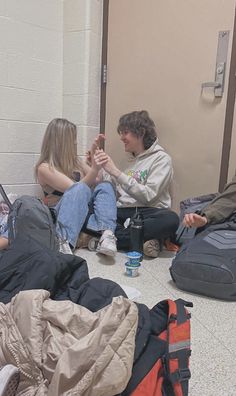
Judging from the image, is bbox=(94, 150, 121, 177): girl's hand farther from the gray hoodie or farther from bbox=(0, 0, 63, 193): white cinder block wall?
bbox=(0, 0, 63, 193): white cinder block wall

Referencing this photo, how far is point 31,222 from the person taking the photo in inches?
71.1

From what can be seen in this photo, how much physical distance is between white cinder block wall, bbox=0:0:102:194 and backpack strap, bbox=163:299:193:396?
1.87m

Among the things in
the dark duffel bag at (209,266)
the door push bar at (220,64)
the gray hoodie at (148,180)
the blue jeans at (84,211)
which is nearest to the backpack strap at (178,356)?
the dark duffel bag at (209,266)

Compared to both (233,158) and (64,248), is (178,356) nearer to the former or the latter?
(64,248)

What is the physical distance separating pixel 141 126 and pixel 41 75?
85 centimetres

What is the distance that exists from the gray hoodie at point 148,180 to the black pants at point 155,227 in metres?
0.10

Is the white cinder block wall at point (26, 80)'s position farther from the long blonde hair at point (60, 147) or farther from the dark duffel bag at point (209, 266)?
the dark duffel bag at point (209, 266)

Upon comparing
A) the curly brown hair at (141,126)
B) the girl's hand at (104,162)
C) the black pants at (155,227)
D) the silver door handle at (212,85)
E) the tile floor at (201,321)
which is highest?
the silver door handle at (212,85)

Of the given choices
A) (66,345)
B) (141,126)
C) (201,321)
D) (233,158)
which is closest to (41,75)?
(141,126)

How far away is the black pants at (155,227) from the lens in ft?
6.84

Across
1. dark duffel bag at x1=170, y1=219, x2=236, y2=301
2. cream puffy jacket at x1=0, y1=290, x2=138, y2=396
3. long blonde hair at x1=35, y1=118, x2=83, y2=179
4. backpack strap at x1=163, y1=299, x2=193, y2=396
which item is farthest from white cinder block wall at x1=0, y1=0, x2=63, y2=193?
backpack strap at x1=163, y1=299, x2=193, y2=396

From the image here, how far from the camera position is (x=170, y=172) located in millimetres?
2289

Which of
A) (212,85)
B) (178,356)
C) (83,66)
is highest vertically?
(83,66)

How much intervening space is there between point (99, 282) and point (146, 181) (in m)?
1.27
